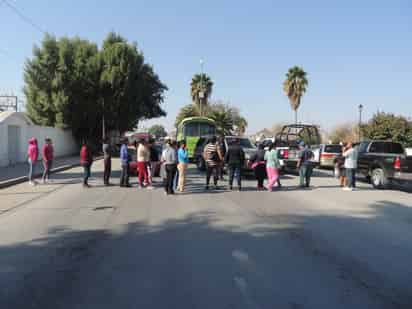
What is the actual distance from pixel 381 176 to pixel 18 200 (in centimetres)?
1219

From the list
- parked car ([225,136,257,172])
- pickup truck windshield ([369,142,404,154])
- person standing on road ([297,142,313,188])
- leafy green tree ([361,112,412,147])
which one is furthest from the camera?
leafy green tree ([361,112,412,147])

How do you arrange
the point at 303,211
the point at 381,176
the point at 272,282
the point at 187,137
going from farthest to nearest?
the point at 187,137 → the point at 381,176 → the point at 303,211 → the point at 272,282

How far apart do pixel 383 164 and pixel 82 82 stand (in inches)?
1101

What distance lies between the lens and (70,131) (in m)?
36.4

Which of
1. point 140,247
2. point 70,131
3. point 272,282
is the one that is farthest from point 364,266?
point 70,131

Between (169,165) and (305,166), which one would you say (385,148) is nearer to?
(305,166)

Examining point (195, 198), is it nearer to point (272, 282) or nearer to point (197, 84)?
point (272, 282)

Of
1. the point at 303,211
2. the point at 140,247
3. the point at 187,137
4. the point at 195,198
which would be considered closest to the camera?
the point at 140,247

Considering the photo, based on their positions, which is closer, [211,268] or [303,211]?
[211,268]

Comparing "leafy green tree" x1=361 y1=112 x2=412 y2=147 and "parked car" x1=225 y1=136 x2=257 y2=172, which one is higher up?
"leafy green tree" x1=361 y1=112 x2=412 y2=147

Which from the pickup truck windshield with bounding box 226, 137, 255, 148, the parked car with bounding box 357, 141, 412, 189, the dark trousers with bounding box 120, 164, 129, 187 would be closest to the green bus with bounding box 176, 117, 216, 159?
the pickup truck windshield with bounding box 226, 137, 255, 148

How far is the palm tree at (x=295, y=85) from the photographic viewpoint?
168 ft

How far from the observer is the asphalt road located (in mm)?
4293

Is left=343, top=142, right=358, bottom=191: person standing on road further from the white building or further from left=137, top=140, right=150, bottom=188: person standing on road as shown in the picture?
the white building
